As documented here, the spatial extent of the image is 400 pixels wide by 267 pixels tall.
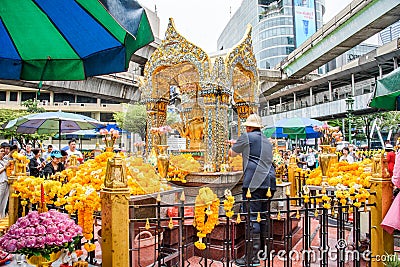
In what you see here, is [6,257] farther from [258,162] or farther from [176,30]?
[176,30]

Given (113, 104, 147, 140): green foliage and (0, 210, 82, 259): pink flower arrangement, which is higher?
(113, 104, 147, 140): green foliage

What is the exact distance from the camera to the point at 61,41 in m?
3.40

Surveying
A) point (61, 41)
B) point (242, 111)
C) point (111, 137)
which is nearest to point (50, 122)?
point (111, 137)

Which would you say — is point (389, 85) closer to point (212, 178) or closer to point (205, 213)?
point (212, 178)

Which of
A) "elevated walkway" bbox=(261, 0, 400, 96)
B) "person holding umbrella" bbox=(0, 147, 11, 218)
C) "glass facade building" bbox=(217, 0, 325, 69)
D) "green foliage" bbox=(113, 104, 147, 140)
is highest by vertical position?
"glass facade building" bbox=(217, 0, 325, 69)

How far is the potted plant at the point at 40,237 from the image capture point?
2.37m

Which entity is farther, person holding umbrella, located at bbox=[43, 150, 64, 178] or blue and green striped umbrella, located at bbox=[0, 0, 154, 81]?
person holding umbrella, located at bbox=[43, 150, 64, 178]

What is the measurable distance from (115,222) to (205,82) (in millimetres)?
3129

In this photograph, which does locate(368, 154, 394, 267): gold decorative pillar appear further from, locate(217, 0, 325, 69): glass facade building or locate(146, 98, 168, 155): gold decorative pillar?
locate(217, 0, 325, 69): glass facade building

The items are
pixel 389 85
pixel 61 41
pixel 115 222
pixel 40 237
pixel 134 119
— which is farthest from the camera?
pixel 134 119

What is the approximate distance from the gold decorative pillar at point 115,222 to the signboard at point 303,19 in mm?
49610

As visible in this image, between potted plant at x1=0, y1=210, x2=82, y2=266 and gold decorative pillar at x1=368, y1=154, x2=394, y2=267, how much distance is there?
3.24 metres

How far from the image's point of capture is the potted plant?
2.37 metres

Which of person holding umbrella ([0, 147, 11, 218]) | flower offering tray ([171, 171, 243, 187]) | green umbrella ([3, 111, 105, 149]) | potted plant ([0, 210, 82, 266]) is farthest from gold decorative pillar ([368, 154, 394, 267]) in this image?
green umbrella ([3, 111, 105, 149])
